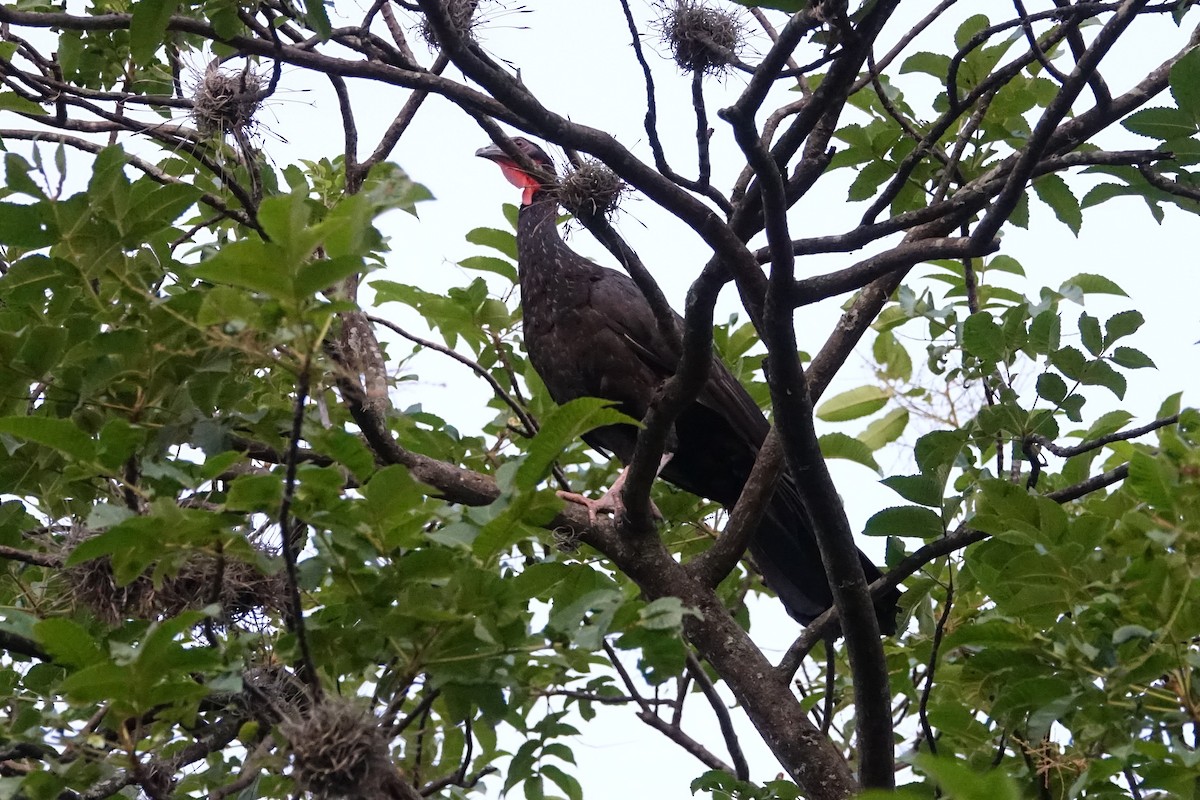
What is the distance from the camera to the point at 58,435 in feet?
6.30

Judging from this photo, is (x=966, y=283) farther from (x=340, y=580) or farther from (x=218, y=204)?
(x=340, y=580)

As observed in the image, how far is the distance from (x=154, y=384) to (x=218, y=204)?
101 centimetres

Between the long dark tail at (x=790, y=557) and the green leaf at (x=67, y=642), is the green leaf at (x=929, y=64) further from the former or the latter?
the green leaf at (x=67, y=642)

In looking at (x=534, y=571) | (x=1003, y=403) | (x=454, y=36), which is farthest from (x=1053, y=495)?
(x=454, y=36)

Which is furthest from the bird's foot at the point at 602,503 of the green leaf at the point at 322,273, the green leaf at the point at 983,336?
the green leaf at the point at 322,273

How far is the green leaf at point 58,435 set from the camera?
1878 millimetres

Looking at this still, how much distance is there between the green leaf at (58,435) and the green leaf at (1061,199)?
2504 mm

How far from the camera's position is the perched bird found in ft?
14.4

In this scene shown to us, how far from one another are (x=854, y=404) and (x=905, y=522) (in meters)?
0.92

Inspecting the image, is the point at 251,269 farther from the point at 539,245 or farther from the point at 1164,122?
the point at 539,245

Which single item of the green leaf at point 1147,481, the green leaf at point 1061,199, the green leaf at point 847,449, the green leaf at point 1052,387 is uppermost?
the green leaf at point 1061,199

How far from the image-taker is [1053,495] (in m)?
2.85

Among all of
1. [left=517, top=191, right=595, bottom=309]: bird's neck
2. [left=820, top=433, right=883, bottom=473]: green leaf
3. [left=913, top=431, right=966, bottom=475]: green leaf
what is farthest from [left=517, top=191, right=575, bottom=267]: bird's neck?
[left=913, top=431, right=966, bottom=475]: green leaf

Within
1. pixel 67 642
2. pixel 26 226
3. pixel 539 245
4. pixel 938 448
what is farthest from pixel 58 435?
pixel 539 245
